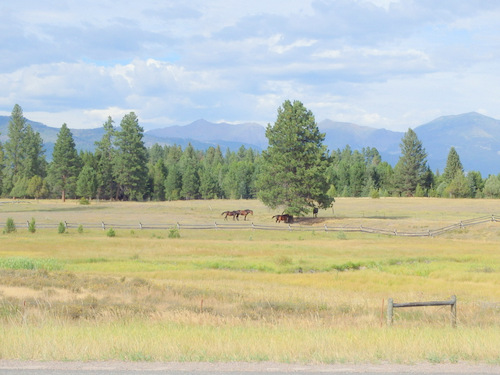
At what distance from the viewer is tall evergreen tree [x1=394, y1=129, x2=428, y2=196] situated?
155750mm

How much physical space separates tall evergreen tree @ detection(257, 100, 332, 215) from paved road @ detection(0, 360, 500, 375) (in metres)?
61.9

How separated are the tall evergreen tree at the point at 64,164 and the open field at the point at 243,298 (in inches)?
2664

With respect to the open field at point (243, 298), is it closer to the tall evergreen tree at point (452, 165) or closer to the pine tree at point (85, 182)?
the pine tree at point (85, 182)

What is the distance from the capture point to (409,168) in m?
156

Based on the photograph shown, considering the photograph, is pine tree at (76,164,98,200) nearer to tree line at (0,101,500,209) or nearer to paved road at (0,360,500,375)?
tree line at (0,101,500,209)

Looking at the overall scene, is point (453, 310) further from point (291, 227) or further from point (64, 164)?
point (64, 164)

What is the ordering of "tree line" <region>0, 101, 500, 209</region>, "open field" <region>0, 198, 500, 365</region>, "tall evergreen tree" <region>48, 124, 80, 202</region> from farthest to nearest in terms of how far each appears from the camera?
"tall evergreen tree" <region>48, 124, 80, 202</region>
"tree line" <region>0, 101, 500, 209</region>
"open field" <region>0, 198, 500, 365</region>

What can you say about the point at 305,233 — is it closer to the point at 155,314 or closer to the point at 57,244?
the point at 57,244

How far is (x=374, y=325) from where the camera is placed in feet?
50.4

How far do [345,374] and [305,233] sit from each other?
5415 cm

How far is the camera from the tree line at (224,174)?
74.4m

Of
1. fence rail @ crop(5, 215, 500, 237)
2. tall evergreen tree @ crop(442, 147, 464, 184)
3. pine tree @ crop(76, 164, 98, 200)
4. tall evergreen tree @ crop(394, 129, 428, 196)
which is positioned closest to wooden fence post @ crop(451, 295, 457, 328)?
fence rail @ crop(5, 215, 500, 237)

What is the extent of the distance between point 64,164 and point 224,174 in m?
76.4

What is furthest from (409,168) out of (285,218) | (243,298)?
(243,298)
